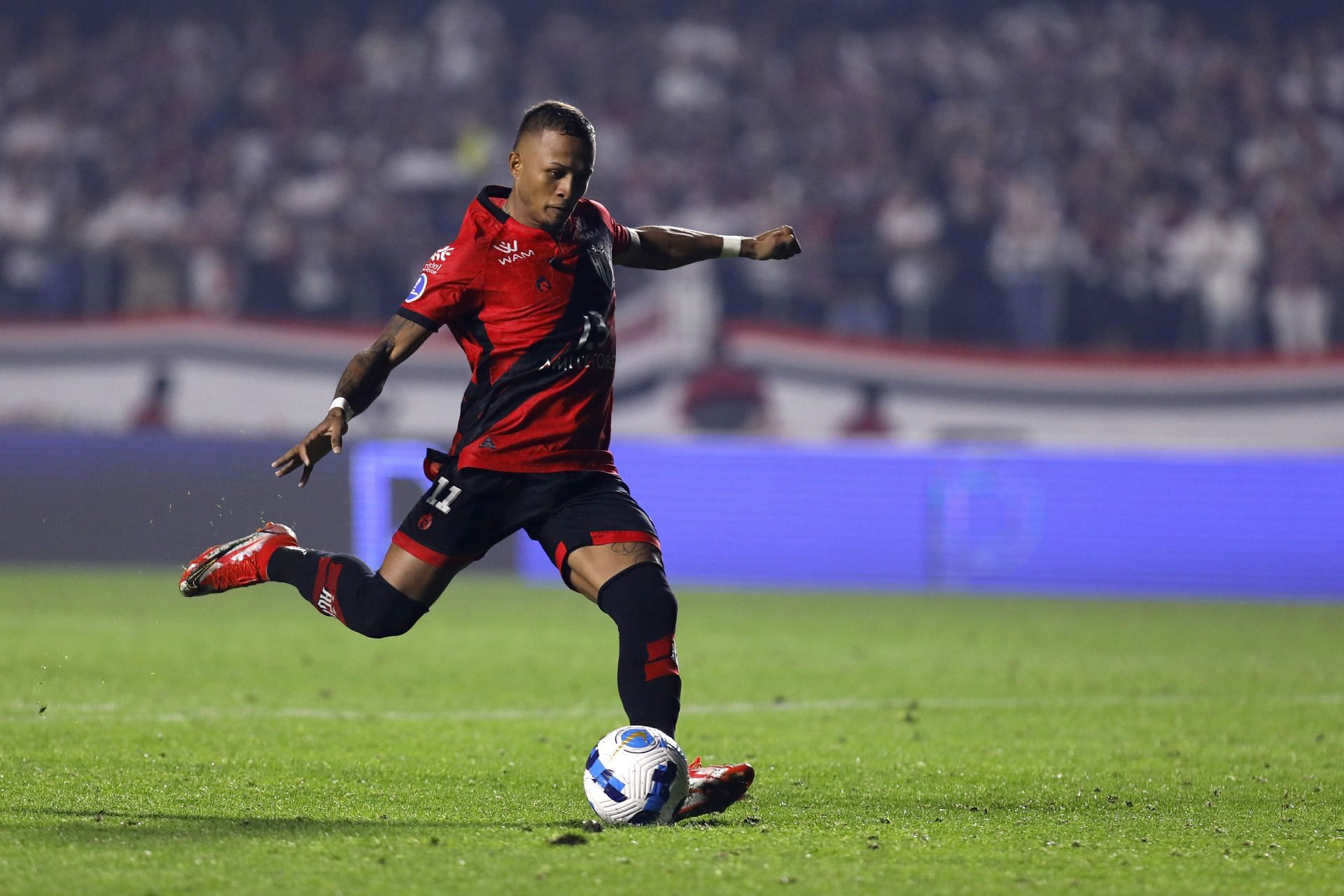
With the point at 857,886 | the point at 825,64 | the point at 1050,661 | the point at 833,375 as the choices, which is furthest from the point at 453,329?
the point at 825,64

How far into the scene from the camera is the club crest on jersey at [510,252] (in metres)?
5.29

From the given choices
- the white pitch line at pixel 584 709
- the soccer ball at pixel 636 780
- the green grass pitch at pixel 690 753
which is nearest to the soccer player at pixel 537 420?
the soccer ball at pixel 636 780

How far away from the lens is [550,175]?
5.23 meters

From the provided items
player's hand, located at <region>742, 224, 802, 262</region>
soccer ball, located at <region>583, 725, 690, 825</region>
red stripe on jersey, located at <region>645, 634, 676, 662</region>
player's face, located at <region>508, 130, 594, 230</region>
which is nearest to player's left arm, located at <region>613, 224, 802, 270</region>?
player's hand, located at <region>742, 224, 802, 262</region>

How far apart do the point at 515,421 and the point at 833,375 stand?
12.0m

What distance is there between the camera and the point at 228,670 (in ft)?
29.8

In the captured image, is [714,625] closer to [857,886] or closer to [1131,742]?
[1131,742]

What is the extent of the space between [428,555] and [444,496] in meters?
0.19

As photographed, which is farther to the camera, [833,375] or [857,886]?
[833,375]

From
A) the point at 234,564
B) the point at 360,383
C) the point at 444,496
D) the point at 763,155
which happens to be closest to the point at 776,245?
the point at 444,496

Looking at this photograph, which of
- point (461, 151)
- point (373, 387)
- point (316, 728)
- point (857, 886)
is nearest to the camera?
point (857, 886)

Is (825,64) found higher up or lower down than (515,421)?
higher up

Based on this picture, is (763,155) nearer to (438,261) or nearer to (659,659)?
(438,261)

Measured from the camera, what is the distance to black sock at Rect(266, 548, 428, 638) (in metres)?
5.41
